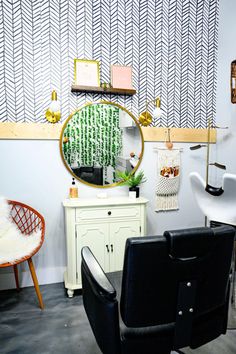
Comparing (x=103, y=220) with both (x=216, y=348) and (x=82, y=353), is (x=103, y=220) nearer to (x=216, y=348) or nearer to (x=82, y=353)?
(x=82, y=353)

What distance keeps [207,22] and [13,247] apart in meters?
3.05

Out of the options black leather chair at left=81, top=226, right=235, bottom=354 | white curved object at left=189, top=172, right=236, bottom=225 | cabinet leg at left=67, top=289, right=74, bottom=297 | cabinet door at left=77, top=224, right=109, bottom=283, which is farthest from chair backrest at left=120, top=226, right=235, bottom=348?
cabinet leg at left=67, top=289, right=74, bottom=297

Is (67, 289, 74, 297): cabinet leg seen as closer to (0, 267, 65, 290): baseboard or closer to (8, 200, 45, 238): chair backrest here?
(0, 267, 65, 290): baseboard

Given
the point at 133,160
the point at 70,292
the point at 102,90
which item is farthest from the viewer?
the point at 133,160

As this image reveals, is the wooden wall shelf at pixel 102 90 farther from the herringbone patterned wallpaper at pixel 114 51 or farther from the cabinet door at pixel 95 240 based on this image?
the cabinet door at pixel 95 240

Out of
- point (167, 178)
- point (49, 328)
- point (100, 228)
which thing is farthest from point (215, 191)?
point (49, 328)

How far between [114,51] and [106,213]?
5.32 ft

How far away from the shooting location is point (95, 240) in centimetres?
226

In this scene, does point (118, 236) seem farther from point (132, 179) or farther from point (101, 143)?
point (101, 143)

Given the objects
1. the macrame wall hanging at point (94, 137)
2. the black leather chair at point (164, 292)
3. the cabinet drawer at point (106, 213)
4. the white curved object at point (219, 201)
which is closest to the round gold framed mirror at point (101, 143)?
the macrame wall hanging at point (94, 137)

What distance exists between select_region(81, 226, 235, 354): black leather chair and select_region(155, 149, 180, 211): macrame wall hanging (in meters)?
1.68

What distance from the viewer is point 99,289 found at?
1072mm

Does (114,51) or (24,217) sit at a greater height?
(114,51)

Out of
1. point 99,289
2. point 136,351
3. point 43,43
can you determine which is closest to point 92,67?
point 43,43
